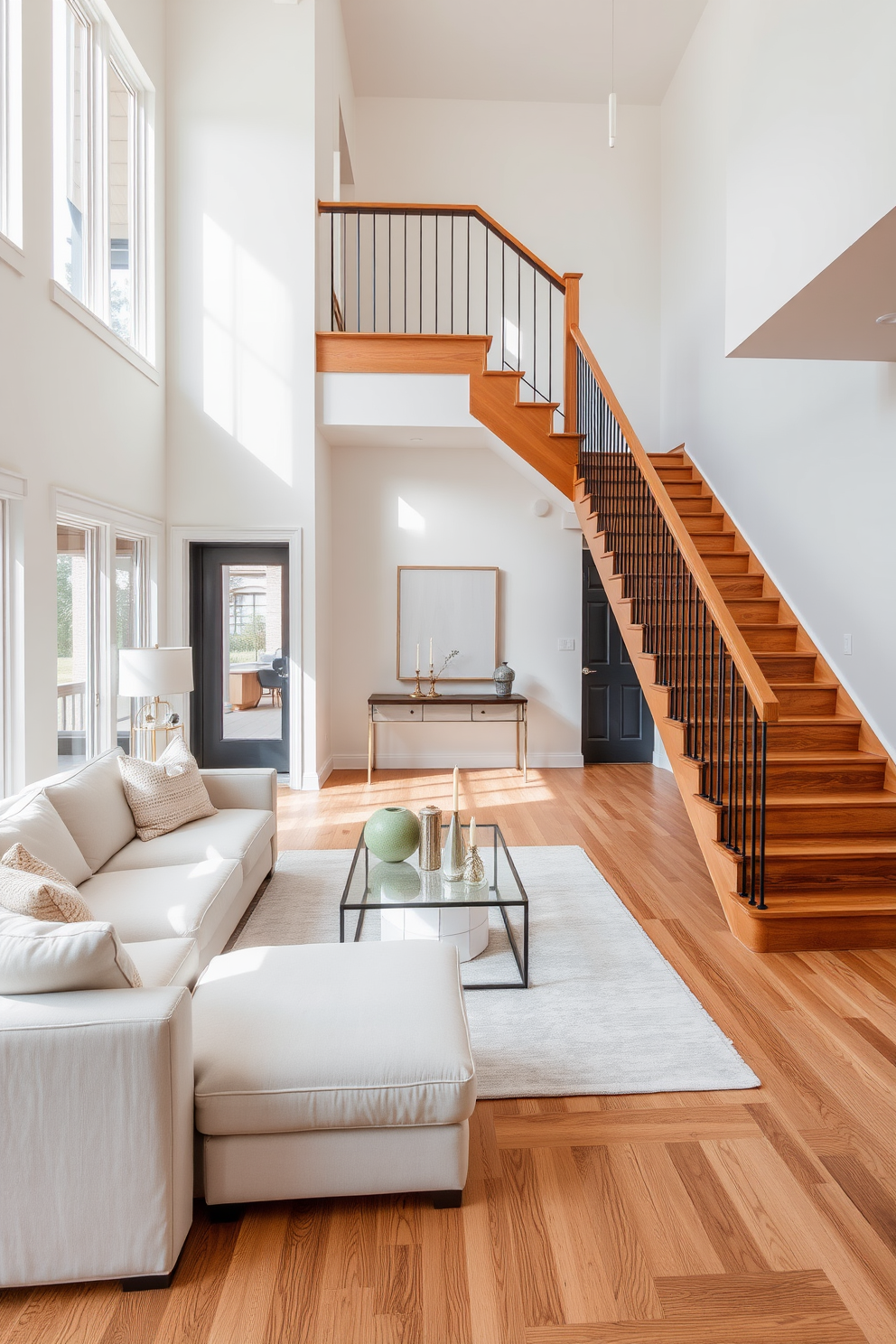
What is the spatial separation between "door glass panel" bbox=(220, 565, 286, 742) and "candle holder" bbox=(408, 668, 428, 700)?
1086 mm

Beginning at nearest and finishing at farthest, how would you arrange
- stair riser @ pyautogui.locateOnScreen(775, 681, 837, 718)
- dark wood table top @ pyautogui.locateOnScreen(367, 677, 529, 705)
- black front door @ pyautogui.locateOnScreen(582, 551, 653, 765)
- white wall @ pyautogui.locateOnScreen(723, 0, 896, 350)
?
white wall @ pyautogui.locateOnScreen(723, 0, 896, 350)
stair riser @ pyautogui.locateOnScreen(775, 681, 837, 718)
dark wood table top @ pyautogui.locateOnScreen(367, 677, 529, 705)
black front door @ pyautogui.locateOnScreen(582, 551, 653, 765)

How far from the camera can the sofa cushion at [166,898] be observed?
257 centimetres

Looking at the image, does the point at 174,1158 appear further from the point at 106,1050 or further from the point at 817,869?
the point at 817,869

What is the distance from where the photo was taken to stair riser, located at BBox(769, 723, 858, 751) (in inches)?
169

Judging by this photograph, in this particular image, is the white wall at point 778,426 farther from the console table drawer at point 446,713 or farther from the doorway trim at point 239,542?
the doorway trim at point 239,542

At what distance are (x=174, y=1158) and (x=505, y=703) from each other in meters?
5.36

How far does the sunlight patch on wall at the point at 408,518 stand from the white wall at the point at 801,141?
12.0 ft

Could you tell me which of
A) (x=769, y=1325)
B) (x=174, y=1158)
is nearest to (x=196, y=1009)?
(x=174, y=1158)

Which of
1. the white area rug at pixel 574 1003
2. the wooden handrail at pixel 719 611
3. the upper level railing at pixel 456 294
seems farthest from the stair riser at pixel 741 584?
the upper level railing at pixel 456 294

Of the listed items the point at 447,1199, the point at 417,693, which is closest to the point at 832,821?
the point at 447,1199

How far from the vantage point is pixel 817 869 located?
3537 millimetres

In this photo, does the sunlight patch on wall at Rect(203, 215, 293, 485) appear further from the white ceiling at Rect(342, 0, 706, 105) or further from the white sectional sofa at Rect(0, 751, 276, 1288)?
the white sectional sofa at Rect(0, 751, 276, 1288)

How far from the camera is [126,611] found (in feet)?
17.7

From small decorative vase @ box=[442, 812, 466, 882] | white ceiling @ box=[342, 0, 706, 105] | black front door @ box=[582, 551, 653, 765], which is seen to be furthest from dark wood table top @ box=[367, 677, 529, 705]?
white ceiling @ box=[342, 0, 706, 105]
